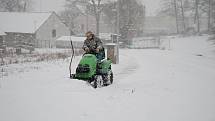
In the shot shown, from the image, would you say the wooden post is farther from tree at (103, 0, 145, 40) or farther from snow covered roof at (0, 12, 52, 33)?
snow covered roof at (0, 12, 52, 33)

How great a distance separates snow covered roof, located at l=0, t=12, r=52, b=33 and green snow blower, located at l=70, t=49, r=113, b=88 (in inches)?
1650

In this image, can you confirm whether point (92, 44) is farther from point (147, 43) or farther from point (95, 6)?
point (95, 6)

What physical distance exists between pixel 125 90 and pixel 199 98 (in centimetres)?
243

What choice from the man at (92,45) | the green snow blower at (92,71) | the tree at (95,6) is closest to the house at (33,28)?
the tree at (95,6)

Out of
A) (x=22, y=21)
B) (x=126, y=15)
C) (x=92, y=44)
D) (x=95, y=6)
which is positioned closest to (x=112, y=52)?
(x=92, y=44)

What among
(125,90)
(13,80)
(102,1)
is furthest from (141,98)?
(102,1)

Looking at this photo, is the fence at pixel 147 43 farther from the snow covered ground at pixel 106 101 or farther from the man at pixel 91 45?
the man at pixel 91 45

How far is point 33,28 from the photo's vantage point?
176ft

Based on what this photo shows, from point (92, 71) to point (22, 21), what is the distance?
4686 cm

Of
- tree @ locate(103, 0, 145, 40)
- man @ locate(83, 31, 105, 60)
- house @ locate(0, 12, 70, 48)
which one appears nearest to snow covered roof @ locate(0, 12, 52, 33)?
house @ locate(0, 12, 70, 48)

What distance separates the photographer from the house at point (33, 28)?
53.3 m

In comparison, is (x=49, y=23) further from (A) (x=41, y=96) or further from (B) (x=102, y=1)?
(A) (x=41, y=96)

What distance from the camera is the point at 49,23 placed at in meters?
56.6

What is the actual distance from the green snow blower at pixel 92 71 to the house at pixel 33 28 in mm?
40947
